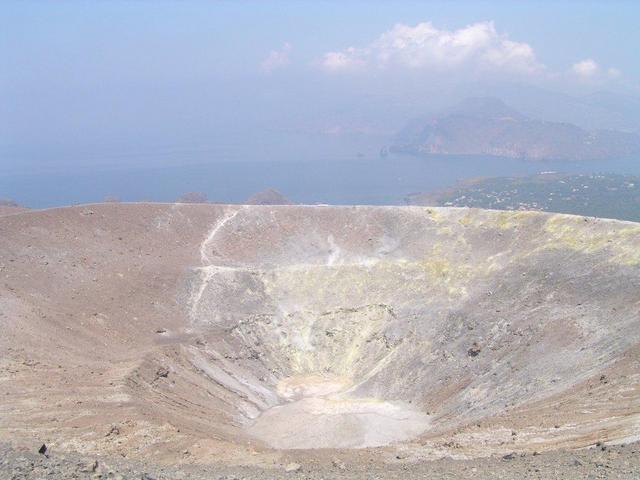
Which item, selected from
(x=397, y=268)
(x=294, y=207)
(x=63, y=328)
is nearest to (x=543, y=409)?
(x=397, y=268)

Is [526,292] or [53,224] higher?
[53,224]

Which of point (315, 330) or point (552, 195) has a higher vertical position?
point (552, 195)

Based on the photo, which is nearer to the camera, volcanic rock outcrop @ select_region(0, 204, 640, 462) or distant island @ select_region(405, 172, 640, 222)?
volcanic rock outcrop @ select_region(0, 204, 640, 462)

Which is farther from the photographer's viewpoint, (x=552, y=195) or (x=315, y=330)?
(x=552, y=195)

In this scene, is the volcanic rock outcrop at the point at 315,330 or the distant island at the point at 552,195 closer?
the volcanic rock outcrop at the point at 315,330

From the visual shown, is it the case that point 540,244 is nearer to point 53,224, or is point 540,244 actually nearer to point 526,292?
point 526,292
